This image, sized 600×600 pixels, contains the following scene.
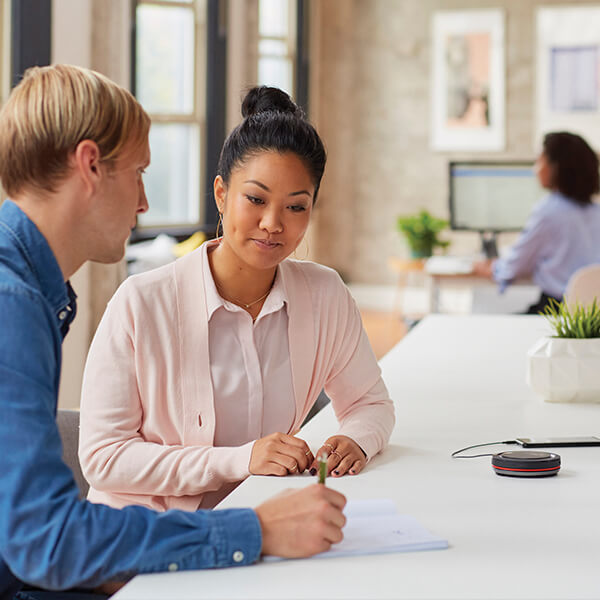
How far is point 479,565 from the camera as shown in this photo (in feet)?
3.84

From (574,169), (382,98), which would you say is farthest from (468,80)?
(574,169)

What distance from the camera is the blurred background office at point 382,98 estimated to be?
644cm

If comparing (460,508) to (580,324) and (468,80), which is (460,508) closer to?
(580,324)

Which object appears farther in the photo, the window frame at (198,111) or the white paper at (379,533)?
the window frame at (198,111)

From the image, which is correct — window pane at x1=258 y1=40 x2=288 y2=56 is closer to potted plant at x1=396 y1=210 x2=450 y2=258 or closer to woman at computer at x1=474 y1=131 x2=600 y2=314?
potted plant at x1=396 y1=210 x2=450 y2=258

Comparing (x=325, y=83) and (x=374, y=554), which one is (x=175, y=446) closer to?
(x=374, y=554)

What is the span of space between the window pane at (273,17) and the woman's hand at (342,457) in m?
6.31

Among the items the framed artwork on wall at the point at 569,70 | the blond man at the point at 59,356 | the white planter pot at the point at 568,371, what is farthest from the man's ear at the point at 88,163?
the framed artwork on wall at the point at 569,70

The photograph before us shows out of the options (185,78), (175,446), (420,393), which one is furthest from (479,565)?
(185,78)

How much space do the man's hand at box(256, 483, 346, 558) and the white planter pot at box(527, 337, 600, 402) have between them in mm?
1048

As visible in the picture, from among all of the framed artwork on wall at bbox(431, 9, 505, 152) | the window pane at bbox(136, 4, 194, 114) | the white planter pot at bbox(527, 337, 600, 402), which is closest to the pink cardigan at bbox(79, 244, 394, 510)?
the white planter pot at bbox(527, 337, 600, 402)

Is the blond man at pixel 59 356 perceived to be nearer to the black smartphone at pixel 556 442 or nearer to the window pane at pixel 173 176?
the black smartphone at pixel 556 442

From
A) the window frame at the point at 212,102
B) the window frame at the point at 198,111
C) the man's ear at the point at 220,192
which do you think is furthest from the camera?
the window frame at the point at 212,102

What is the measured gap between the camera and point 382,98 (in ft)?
27.3
